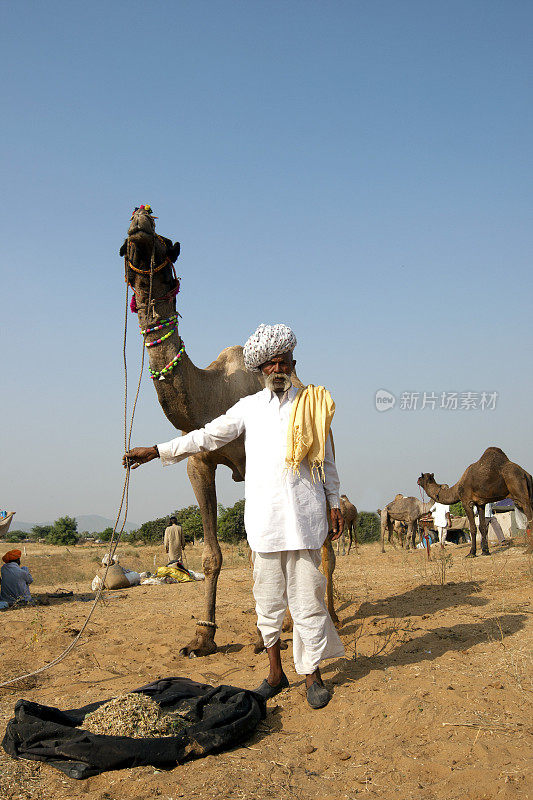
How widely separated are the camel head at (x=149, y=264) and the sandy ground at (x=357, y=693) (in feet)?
10.4

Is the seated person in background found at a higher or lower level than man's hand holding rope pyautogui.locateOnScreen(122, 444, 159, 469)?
lower

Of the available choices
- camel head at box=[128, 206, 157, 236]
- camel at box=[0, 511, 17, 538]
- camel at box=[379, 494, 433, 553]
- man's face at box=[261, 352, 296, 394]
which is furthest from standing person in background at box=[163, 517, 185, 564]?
man's face at box=[261, 352, 296, 394]

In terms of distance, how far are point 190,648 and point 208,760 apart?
8.32 ft

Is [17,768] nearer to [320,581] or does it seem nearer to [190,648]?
[320,581]

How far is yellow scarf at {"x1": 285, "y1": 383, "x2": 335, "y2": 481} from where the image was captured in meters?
4.00

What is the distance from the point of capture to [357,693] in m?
3.92

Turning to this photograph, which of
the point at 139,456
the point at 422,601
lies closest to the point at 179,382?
the point at 139,456

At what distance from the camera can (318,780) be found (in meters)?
2.90

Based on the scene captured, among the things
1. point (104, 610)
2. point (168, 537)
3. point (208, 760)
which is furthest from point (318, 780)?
point (168, 537)

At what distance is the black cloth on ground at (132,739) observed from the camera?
3.05 meters

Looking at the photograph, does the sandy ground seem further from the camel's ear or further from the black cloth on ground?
the camel's ear

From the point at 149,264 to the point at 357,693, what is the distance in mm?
3832

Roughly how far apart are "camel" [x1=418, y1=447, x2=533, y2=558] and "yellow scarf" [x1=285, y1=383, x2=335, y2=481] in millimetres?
10731

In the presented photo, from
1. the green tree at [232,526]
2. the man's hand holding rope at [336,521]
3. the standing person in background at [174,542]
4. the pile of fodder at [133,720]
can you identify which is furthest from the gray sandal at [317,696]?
the green tree at [232,526]
